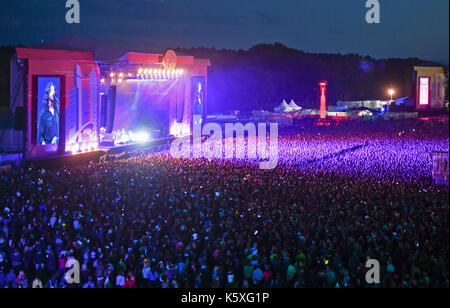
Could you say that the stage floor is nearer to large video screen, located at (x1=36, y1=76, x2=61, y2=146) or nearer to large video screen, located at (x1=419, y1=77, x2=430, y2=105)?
large video screen, located at (x1=36, y1=76, x2=61, y2=146)

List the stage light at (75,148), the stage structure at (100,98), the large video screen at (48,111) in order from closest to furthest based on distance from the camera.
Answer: the stage structure at (100,98), the large video screen at (48,111), the stage light at (75,148)

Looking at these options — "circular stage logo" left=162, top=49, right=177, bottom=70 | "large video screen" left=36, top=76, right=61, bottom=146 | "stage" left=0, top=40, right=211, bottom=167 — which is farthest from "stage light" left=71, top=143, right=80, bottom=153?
"circular stage logo" left=162, top=49, right=177, bottom=70

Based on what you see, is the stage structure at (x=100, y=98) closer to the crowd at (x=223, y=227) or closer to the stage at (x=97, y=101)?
the stage at (x=97, y=101)

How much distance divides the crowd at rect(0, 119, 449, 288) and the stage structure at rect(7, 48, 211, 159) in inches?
130

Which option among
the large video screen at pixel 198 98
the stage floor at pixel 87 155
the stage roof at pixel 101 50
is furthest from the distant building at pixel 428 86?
the stage floor at pixel 87 155

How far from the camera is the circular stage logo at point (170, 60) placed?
2184 cm

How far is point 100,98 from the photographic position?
1911 centimetres

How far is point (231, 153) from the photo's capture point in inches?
Answer: 730

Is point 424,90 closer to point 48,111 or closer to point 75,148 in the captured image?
point 75,148

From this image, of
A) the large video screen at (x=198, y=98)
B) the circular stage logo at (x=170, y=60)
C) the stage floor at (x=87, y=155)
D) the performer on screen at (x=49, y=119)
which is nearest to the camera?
the stage floor at (x=87, y=155)

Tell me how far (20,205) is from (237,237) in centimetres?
456

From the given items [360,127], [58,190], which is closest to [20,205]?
[58,190]

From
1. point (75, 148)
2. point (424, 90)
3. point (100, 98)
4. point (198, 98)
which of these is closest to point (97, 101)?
point (100, 98)

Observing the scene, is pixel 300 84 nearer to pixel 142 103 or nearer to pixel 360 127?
pixel 360 127
